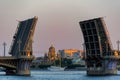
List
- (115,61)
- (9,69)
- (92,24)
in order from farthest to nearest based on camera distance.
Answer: (9,69) < (115,61) < (92,24)

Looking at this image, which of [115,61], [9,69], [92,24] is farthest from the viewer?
[9,69]

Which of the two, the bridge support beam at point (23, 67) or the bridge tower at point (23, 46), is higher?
the bridge tower at point (23, 46)

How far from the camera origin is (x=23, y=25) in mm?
112000

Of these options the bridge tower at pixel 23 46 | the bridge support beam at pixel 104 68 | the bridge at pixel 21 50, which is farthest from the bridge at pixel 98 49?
the bridge at pixel 21 50

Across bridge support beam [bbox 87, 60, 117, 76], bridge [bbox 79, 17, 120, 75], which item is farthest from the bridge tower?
bridge support beam [bbox 87, 60, 117, 76]

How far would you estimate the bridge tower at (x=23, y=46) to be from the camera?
109 metres

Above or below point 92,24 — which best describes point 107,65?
below

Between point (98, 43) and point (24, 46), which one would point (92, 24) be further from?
point (24, 46)

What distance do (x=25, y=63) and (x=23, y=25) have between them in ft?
28.2

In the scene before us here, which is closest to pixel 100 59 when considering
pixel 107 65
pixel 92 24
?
pixel 107 65

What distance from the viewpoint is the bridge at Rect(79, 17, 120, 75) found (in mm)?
107625

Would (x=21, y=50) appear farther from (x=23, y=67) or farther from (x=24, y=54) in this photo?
(x=23, y=67)

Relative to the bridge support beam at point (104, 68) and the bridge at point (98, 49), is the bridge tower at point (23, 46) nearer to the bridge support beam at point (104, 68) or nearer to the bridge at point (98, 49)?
the bridge at point (98, 49)

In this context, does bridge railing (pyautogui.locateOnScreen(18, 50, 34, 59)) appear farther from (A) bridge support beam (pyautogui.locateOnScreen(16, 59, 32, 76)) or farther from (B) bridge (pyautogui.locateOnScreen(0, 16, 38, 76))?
(A) bridge support beam (pyautogui.locateOnScreen(16, 59, 32, 76))
